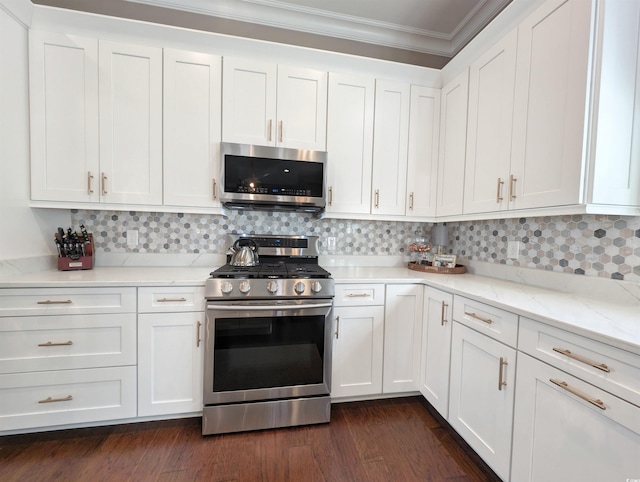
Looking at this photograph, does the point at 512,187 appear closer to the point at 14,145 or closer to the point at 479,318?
the point at 479,318

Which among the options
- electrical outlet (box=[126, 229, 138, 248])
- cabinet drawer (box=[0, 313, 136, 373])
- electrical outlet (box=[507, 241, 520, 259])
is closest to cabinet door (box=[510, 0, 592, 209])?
electrical outlet (box=[507, 241, 520, 259])

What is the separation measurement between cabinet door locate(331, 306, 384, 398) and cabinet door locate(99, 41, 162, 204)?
1.56m

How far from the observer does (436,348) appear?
182cm

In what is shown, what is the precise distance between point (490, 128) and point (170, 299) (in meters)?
2.22

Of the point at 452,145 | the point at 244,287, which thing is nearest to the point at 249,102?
the point at 244,287

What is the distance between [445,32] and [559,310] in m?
2.52

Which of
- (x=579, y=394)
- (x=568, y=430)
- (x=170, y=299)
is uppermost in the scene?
(x=170, y=299)

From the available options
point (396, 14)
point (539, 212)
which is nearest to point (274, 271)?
point (539, 212)

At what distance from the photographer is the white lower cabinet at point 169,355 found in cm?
165

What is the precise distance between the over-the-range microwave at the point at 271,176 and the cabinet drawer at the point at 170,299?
65 cm

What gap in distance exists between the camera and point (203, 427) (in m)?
1.64

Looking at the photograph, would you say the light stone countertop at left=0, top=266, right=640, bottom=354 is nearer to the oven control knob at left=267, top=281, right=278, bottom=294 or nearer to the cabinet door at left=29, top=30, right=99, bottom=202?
the oven control knob at left=267, top=281, right=278, bottom=294

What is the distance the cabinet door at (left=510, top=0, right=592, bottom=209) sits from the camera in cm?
123

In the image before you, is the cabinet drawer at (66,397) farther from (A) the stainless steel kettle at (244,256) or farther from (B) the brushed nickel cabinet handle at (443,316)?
(B) the brushed nickel cabinet handle at (443,316)
